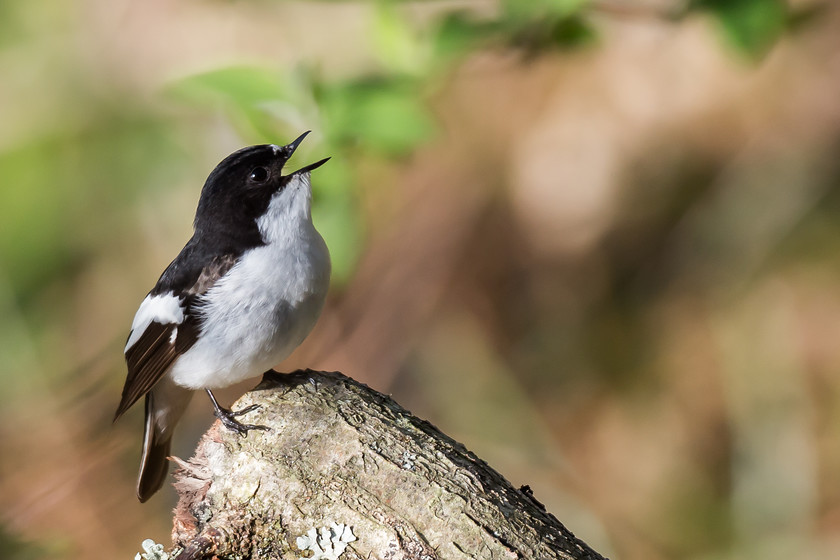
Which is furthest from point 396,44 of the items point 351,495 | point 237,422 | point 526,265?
point 526,265

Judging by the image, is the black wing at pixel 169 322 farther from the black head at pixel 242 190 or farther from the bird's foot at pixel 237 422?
the bird's foot at pixel 237 422

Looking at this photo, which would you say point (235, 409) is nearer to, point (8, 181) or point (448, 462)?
point (448, 462)

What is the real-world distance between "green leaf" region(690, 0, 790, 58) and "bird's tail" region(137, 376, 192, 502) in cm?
A: 243

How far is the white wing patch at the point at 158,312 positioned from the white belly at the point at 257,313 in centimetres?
13

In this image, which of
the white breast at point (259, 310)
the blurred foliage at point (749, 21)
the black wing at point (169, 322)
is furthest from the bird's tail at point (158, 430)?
the blurred foliage at point (749, 21)

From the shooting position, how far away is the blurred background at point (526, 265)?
456 cm

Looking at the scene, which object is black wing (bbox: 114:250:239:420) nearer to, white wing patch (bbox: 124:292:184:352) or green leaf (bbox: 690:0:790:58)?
white wing patch (bbox: 124:292:184:352)

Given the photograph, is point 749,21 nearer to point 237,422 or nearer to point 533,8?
point 533,8

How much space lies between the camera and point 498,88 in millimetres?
5457

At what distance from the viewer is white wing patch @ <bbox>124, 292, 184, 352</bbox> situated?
2.83 metres

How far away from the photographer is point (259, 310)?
2.65 meters

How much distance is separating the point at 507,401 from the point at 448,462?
2.95 m

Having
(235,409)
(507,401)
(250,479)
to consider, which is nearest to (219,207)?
(235,409)

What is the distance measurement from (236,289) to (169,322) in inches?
12.6
